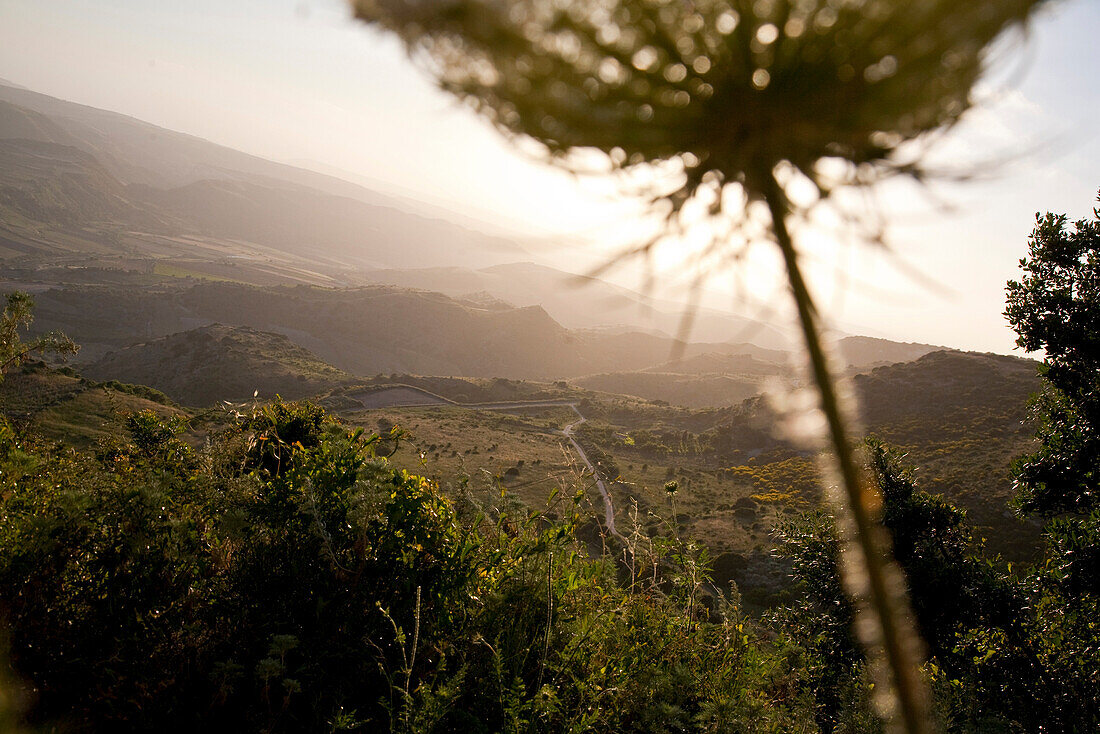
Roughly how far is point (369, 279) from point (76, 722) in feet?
688

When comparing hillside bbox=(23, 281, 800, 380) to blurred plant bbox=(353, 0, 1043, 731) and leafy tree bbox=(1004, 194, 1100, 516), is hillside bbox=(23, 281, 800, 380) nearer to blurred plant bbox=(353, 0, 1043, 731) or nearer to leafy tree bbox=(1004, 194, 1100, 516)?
leafy tree bbox=(1004, 194, 1100, 516)

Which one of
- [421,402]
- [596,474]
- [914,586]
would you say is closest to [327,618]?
[596,474]

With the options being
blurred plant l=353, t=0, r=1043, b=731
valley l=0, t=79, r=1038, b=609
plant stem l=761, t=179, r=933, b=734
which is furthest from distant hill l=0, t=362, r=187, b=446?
plant stem l=761, t=179, r=933, b=734

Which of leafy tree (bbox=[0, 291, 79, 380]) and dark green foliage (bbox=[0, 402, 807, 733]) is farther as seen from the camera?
leafy tree (bbox=[0, 291, 79, 380])

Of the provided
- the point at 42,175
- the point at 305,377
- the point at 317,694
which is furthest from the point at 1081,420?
the point at 42,175

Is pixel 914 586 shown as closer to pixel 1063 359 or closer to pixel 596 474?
pixel 1063 359

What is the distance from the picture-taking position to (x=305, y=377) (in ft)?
221

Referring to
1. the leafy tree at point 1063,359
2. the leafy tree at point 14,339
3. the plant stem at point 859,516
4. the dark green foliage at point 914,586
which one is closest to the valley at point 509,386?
the plant stem at point 859,516

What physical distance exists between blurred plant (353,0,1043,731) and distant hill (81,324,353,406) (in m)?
66.1

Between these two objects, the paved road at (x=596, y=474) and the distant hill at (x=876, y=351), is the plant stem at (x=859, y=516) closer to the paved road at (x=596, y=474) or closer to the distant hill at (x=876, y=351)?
the paved road at (x=596, y=474)

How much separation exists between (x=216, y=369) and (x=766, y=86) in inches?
3061

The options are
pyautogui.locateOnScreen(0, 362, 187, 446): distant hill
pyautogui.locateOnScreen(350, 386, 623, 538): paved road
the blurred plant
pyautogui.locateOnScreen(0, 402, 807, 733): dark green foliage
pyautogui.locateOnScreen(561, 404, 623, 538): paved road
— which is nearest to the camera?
the blurred plant

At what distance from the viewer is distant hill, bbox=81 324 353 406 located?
6388 centimetres

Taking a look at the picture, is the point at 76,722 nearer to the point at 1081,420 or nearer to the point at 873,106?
the point at 873,106
